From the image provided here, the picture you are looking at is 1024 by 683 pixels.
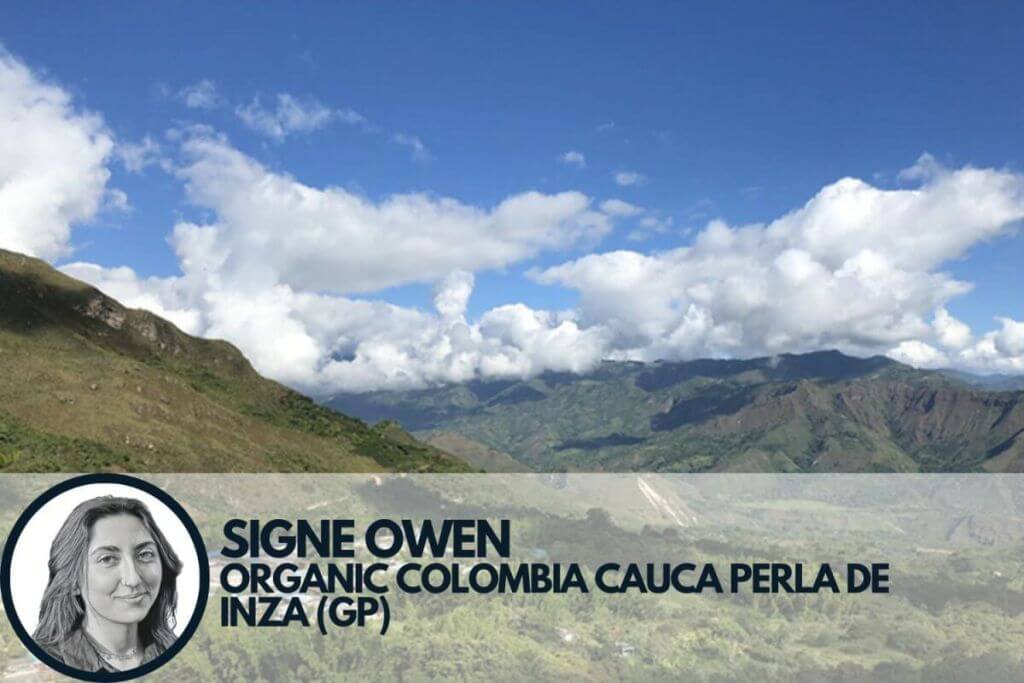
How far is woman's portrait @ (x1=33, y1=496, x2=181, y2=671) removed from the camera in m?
19.4

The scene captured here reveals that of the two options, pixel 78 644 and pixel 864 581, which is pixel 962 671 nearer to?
pixel 864 581

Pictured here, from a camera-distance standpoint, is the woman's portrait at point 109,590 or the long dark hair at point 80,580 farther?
the long dark hair at point 80,580

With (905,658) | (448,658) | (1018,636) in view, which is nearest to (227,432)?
(448,658)

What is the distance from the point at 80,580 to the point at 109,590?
978mm

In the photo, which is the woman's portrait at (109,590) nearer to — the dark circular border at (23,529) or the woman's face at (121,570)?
the woman's face at (121,570)

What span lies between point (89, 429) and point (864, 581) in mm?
74052

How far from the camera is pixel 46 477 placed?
1967 inches

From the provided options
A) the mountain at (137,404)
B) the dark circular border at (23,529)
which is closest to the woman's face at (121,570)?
the dark circular border at (23,529)

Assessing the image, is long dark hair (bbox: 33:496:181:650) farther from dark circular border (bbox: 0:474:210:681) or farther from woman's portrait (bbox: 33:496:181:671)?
dark circular border (bbox: 0:474:210:681)

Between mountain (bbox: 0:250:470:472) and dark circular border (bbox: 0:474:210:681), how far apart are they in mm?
49556

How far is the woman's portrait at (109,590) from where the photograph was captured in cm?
1938

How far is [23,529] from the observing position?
20.1 m

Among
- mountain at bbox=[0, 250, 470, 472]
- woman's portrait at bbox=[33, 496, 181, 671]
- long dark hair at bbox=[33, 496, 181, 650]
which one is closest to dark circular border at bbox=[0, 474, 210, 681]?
woman's portrait at bbox=[33, 496, 181, 671]

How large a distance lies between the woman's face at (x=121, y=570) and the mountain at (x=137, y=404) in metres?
51.5
